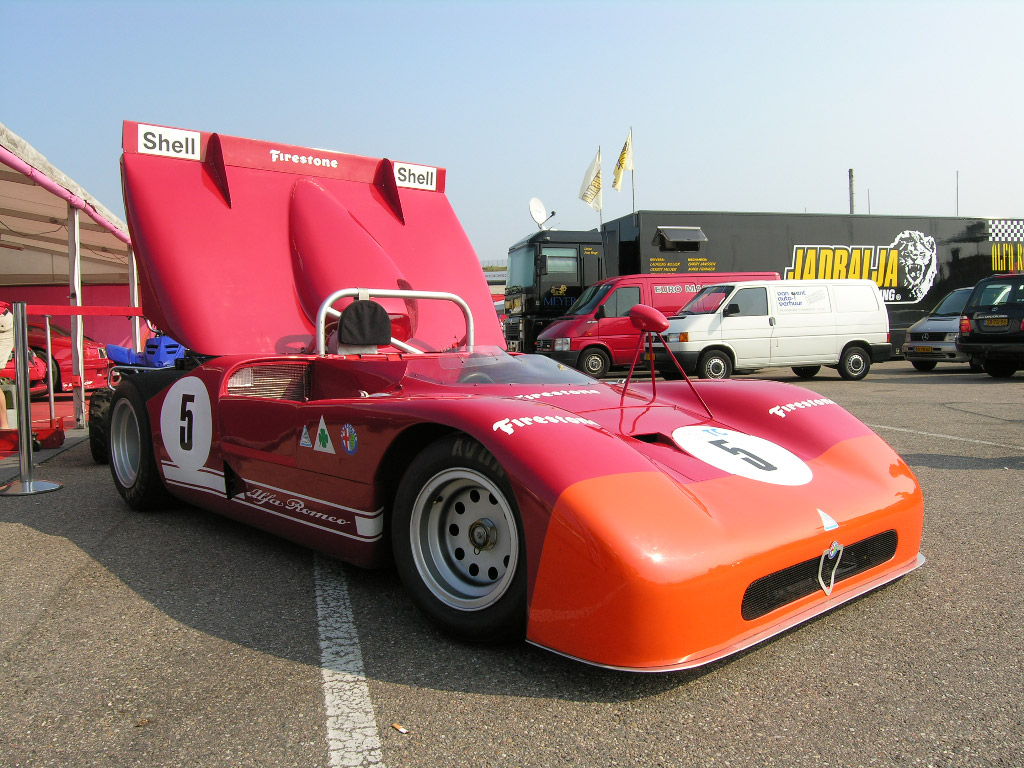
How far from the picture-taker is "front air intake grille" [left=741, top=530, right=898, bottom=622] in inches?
87.6

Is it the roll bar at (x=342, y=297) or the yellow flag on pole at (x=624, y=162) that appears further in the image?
the yellow flag on pole at (x=624, y=162)

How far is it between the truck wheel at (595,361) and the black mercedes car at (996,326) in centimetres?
608

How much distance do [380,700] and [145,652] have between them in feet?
2.88

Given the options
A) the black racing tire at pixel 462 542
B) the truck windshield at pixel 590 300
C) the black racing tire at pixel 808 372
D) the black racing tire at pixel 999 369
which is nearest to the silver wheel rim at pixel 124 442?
the black racing tire at pixel 462 542

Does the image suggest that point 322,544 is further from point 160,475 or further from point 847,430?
point 847,430

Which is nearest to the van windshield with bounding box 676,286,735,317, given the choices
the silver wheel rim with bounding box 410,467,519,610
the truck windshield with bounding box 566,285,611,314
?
the truck windshield with bounding box 566,285,611,314

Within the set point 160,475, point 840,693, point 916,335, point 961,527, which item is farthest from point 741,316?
point 840,693

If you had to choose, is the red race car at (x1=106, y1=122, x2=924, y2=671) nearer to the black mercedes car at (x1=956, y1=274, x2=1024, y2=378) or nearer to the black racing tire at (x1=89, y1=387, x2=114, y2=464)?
the black racing tire at (x1=89, y1=387, x2=114, y2=464)

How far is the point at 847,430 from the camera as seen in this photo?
10.6 feet

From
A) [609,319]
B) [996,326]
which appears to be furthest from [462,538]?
[996,326]

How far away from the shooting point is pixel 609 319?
569 inches

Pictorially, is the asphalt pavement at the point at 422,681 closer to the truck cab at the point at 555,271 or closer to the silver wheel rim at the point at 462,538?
the silver wheel rim at the point at 462,538

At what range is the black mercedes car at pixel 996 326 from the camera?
12.5m

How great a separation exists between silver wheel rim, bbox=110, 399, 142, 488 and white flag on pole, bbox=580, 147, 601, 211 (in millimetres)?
18213
